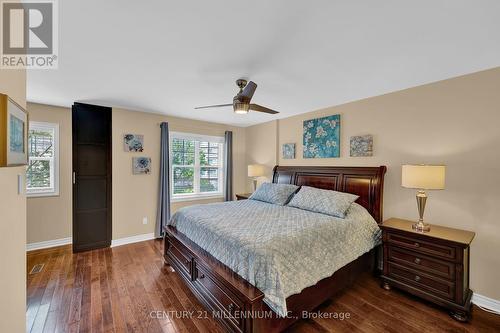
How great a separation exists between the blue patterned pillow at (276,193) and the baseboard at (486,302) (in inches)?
89.5

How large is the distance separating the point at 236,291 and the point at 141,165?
3110mm

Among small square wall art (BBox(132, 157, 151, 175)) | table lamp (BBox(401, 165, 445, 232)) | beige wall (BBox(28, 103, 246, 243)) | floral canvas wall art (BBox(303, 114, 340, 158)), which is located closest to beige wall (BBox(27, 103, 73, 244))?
beige wall (BBox(28, 103, 246, 243))

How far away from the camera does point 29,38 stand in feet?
5.47

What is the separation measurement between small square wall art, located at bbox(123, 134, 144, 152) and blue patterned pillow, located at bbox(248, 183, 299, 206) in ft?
7.49

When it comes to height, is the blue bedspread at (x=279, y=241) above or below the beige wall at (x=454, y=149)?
below

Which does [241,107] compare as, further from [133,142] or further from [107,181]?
[107,181]

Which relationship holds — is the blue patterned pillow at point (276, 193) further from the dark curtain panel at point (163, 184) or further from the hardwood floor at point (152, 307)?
the dark curtain panel at point (163, 184)

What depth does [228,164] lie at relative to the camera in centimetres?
495

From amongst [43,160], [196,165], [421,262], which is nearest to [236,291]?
[421,262]

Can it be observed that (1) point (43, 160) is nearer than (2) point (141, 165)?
Yes

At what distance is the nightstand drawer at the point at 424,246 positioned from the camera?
204 cm

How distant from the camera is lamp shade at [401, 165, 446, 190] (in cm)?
215

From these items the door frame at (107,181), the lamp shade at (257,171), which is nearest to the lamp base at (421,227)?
the lamp shade at (257,171)

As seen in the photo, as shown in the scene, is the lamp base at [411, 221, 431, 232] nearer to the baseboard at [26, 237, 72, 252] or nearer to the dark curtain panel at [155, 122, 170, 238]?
the dark curtain panel at [155, 122, 170, 238]
